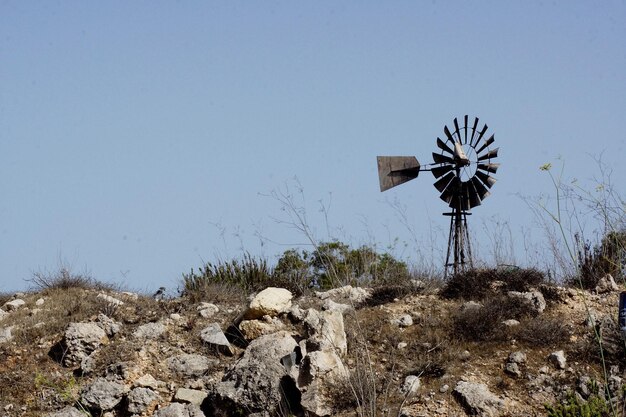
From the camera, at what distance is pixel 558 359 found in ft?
33.1

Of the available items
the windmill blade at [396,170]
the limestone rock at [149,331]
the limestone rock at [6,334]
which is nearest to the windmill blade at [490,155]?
the windmill blade at [396,170]

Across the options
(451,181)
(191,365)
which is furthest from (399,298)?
(451,181)

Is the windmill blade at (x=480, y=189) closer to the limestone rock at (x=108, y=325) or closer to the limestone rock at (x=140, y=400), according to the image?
the limestone rock at (x=108, y=325)

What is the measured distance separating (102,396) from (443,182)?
10.2 m

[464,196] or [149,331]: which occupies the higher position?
[464,196]

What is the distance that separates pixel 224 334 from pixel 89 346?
6.13 ft

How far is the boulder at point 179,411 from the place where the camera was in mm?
10008

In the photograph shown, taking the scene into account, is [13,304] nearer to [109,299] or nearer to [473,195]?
[109,299]

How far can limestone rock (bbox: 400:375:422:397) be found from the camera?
977cm

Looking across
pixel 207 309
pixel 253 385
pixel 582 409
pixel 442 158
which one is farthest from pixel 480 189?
pixel 582 409

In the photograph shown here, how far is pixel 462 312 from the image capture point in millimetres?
11320

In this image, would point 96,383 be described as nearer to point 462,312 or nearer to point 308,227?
point 308,227

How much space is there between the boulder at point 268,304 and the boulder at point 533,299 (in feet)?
10.4

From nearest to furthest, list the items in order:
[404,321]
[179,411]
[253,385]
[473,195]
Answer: [253,385]
[179,411]
[404,321]
[473,195]
